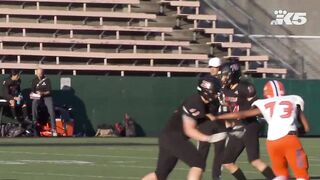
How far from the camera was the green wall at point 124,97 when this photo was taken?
97.7 ft

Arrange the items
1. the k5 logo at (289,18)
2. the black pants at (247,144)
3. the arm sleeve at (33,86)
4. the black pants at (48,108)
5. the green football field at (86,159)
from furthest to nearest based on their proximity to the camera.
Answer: the k5 logo at (289,18) → the arm sleeve at (33,86) → the black pants at (48,108) → the green football field at (86,159) → the black pants at (247,144)

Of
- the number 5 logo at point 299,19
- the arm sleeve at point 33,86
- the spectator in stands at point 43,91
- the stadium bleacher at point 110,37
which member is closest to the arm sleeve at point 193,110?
the spectator in stands at point 43,91

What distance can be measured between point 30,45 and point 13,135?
5.06 metres

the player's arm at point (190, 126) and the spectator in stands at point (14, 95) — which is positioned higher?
the player's arm at point (190, 126)

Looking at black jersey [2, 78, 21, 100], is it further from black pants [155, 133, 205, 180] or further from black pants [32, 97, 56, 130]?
black pants [155, 133, 205, 180]

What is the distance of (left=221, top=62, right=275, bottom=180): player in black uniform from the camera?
14750 mm

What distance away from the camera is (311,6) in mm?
36125

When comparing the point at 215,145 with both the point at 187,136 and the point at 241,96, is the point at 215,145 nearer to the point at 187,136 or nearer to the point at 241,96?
the point at 241,96

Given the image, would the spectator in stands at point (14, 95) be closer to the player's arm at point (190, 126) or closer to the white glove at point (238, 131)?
the white glove at point (238, 131)

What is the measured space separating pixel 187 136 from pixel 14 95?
16.5 m

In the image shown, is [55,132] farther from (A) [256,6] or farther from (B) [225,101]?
(B) [225,101]

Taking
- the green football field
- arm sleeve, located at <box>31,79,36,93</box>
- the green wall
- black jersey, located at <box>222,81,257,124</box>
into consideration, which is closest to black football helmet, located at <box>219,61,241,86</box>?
black jersey, located at <box>222,81,257,124</box>

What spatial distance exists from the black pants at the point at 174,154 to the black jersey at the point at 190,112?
10 cm

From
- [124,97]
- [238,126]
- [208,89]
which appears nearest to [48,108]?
[124,97]
